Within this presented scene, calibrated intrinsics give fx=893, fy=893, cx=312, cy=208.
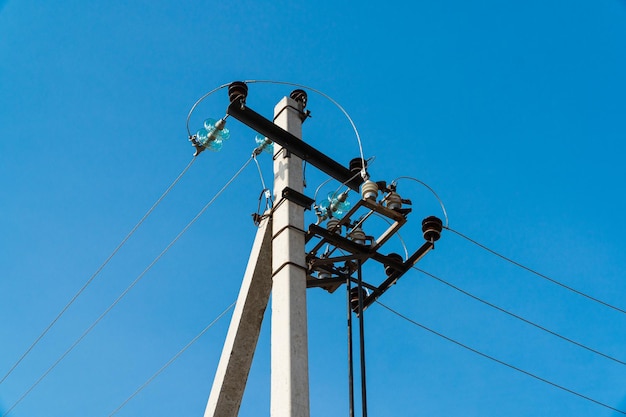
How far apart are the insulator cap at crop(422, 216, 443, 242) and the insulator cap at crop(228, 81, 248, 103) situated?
2426mm

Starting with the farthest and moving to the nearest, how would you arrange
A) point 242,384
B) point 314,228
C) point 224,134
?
point 224,134, point 314,228, point 242,384

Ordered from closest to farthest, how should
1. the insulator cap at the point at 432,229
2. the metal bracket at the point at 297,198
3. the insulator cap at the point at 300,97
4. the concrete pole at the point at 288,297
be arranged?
the concrete pole at the point at 288,297 → the metal bracket at the point at 297,198 → the insulator cap at the point at 432,229 → the insulator cap at the point at 300,97

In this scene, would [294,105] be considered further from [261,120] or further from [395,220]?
[395,220]

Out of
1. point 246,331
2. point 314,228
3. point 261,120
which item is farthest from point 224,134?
point 246,331

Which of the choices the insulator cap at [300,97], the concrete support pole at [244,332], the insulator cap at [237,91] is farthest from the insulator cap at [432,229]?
the insulator cap at [237,91]

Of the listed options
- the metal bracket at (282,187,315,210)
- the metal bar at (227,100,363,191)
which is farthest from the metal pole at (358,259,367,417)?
the metal bar at (227,100,363,191)

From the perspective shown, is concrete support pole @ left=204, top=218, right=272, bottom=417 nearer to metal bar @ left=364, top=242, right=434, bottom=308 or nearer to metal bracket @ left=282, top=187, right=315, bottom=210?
metal bracket @ left=282, top=187, right=315, bottom=210

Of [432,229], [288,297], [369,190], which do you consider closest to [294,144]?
[369,190]

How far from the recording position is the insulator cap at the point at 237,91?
385 inches

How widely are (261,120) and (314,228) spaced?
1394mm

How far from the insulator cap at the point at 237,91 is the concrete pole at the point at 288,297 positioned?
639 millimetres

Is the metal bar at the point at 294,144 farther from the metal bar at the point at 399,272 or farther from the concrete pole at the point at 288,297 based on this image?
the metal bar at the point at 399,272

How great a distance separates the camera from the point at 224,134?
10328 millimetres

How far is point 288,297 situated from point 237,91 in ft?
8.34
